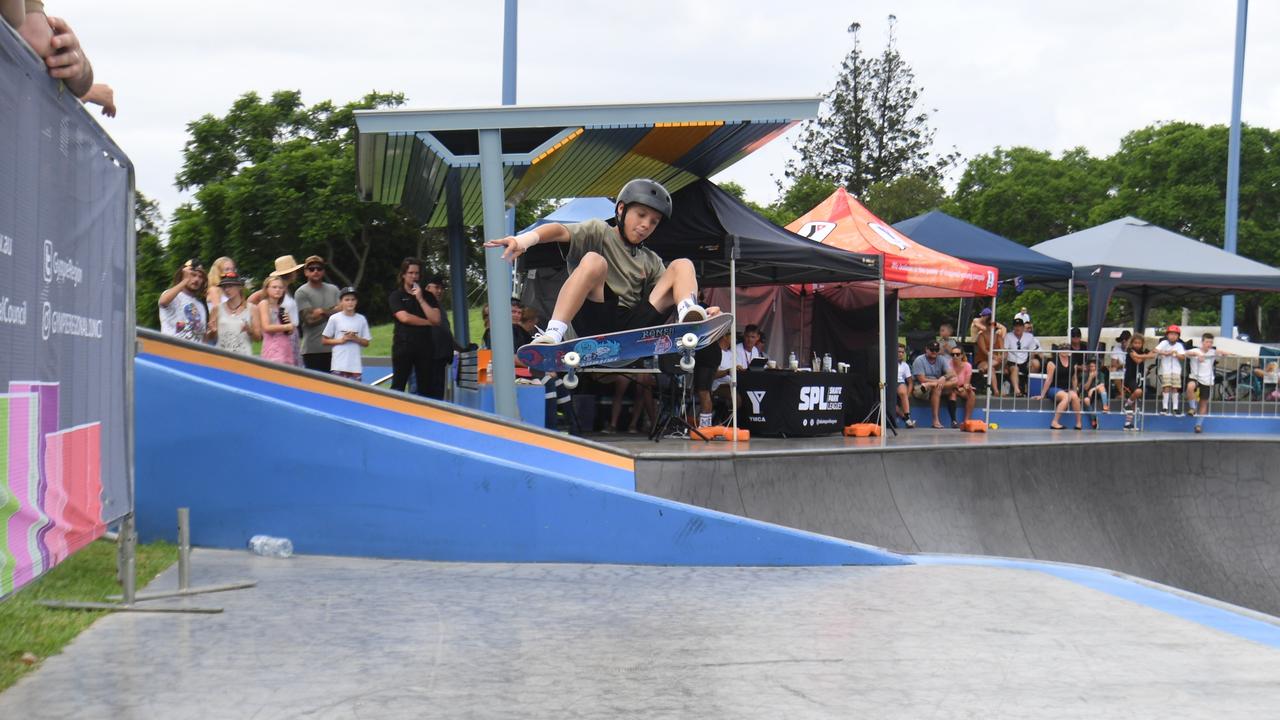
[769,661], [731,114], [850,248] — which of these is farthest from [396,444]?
[850,248]

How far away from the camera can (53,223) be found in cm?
383

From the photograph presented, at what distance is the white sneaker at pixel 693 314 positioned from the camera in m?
9.12

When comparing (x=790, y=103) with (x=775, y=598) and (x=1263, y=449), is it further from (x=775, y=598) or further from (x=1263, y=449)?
(x=1263, y=449)

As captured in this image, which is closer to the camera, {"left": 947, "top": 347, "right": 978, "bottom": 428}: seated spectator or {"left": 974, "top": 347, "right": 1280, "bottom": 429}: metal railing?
{"left": 947, "top": 347, "right": 978, "bottom": 428}: seated spectator

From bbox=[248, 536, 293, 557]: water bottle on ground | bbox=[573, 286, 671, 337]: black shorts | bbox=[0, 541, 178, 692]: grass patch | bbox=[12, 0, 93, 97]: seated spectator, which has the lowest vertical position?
bbox=[248, 536, 293, 557]: water bottle on ground

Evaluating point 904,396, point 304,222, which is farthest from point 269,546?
point 304,222

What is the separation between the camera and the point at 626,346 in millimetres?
9266

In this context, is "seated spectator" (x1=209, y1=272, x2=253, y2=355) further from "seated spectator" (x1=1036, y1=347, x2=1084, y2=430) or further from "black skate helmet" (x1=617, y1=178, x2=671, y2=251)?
"seated spectator" (x1=1036, y1=347, x2=1084, y2=430)

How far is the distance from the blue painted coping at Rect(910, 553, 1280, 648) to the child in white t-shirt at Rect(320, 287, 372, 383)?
606 centimetres

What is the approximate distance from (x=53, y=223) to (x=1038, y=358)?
17264 millimetres

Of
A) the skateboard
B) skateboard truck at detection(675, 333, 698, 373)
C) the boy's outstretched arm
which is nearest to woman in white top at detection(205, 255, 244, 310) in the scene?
the boy's outstretched arm

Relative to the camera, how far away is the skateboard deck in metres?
9.09

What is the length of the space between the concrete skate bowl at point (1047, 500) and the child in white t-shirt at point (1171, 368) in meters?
2.97

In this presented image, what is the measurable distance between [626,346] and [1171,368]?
445 inches
